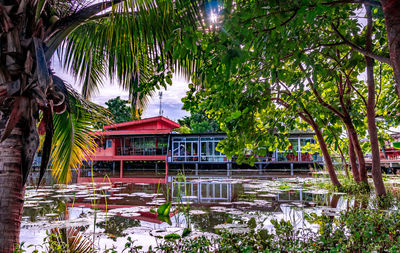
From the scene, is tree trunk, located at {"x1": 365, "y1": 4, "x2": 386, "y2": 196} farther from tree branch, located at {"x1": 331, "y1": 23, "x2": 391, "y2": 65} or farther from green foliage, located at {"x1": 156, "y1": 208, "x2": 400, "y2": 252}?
green foliage, located at {"x1": 156, "y1": 208, "x2": 400, "y2": 252}

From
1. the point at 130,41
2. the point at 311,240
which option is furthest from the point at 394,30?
the point at 130,41

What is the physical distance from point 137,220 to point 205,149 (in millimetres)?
17990

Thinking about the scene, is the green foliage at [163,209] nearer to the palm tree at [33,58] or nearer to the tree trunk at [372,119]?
the palm tree at [33,58]

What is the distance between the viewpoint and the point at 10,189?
7.30 ft

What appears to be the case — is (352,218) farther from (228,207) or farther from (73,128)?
(73,128)

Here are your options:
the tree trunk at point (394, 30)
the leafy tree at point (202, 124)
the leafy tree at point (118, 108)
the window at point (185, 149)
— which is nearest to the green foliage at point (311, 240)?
the tree trunk at point (394, 30)

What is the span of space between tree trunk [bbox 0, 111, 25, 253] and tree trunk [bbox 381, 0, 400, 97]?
3009 mm

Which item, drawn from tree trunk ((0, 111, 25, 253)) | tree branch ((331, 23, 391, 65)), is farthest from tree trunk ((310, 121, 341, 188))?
tree trunk ((0, 111, 25, 253))

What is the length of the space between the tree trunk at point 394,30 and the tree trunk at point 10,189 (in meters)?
3.01

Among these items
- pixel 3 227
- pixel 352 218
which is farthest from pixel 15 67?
pixel 352 218

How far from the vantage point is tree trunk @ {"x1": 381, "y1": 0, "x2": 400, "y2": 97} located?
1928mm

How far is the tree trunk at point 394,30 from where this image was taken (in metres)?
1.93

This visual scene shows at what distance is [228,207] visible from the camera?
193 inches

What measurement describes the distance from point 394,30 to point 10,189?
128 inches
